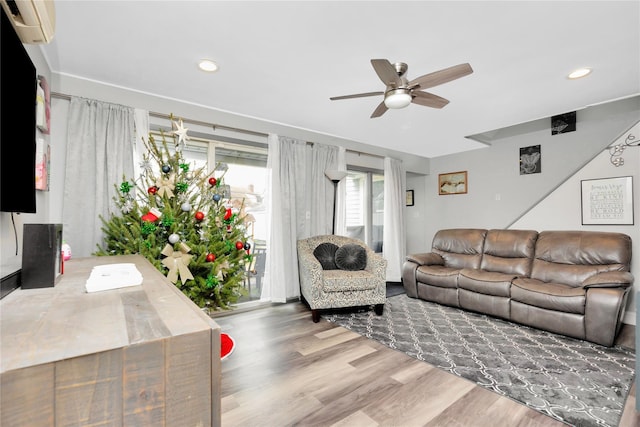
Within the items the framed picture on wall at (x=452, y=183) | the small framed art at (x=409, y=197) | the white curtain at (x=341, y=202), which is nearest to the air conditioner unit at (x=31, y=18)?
the white curtain at (x=341, y=202)

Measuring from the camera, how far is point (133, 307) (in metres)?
0.81

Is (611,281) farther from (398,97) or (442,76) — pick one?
(398,97)

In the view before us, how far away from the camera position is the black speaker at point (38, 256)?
3.44 ft

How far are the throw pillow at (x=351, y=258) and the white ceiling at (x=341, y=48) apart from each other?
5.57ft

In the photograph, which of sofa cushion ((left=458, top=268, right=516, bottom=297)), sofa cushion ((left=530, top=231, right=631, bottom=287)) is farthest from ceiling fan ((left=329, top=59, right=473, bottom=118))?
sofa cushion ((left=530, top=231, right=631, bottom=287))

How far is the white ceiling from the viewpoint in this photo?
5.82 feet

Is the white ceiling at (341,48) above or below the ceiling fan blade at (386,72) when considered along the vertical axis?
above

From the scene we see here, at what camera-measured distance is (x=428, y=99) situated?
237cm

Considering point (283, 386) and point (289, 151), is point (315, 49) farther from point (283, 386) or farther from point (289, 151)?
point (283, 386)

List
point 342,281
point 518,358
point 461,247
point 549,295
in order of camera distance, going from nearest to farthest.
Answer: point 518,358 → point 549,295 → point 342,281 → point 461,247

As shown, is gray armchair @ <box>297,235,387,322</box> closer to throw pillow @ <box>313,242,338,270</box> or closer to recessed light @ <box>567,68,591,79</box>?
throw pillow @ <box>313,242,338,270</box>

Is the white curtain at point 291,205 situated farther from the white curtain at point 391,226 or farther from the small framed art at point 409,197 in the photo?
the small framed art at point 409,197

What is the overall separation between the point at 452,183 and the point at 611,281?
9.71 feet

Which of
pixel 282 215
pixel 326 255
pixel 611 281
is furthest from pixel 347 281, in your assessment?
pixel 611 281
